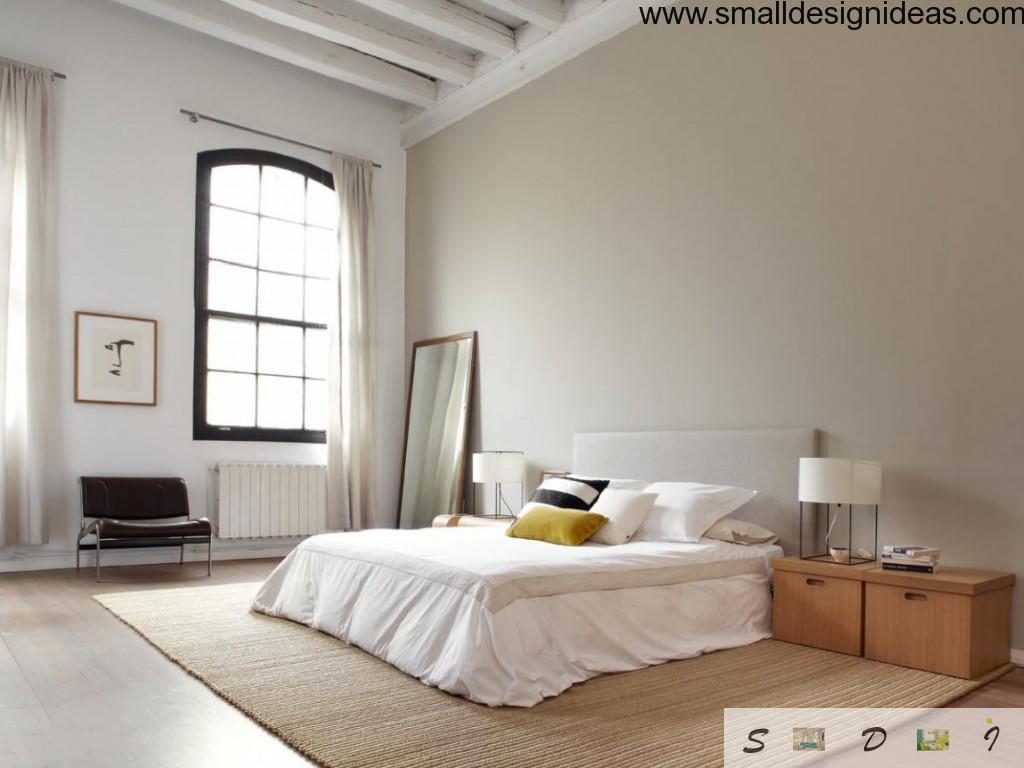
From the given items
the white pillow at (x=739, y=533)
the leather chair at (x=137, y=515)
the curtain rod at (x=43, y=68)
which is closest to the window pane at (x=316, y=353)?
the leather chair at (x=137, y=515)

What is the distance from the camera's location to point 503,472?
593 cm

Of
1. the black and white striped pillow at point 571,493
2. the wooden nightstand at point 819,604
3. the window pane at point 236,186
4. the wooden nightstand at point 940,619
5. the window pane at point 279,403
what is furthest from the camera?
the window pane at point 279,403

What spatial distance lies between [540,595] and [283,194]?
4.97 meters

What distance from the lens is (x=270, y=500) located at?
6.66m

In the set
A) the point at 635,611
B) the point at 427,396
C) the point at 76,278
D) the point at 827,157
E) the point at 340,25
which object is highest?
the point at 340,25

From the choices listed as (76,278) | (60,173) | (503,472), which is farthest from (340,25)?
(503,472)

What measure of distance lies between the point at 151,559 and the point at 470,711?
167 inches

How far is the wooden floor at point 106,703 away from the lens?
2424mm

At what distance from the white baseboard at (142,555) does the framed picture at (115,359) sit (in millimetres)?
1086

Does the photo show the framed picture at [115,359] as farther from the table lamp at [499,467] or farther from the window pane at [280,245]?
the table lamp at [499,467]

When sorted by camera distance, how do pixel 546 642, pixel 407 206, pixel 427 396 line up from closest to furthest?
pixel 546 642, pixel 427 396, pixel 407 206

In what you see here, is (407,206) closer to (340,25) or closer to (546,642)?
(340,25)

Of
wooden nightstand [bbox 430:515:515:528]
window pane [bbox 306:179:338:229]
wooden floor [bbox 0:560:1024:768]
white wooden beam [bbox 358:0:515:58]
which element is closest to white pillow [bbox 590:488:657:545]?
wooden nightstand [bbox 430:515:515:528]

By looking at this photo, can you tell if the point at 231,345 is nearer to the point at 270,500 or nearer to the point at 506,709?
the point at 270,500
